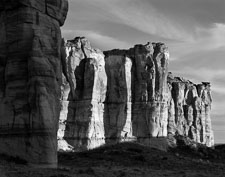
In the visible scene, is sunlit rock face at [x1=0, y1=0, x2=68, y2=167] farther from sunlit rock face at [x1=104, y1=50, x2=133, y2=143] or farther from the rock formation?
sunlit rock face at [x1=104, y1=50, x2=133, y2=143]

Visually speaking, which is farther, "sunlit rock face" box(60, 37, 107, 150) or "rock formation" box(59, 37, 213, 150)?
"rock formation" box(59, 37, 213, 150)

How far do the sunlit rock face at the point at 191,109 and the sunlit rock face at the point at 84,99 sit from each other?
27661mm

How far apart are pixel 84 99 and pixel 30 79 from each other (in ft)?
124

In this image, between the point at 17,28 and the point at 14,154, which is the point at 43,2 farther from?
the point at 14,154

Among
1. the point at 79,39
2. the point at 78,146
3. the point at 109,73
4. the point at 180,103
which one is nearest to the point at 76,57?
the point at 79,39

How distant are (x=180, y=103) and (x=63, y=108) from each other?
129ft

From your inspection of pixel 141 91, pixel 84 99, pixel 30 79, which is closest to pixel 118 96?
pixel 141 91

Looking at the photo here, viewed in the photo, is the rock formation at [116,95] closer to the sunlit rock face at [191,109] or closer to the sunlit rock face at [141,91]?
the sunlit rock face at [141,91]

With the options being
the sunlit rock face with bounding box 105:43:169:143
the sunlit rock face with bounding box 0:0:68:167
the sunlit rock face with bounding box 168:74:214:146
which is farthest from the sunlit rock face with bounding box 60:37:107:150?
the sunlit rock face with bounding box 0:0:68:167

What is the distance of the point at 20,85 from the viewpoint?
20.1 meters

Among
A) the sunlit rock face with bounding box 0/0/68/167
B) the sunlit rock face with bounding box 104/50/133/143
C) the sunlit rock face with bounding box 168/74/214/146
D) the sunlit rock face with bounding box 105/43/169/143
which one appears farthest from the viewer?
the sunlit rock face with bounding box 168/74/214/146

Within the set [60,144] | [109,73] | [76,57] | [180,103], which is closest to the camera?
[60,144]

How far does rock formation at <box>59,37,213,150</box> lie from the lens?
56562 mm

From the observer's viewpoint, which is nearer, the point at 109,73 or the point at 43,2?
the point at 43,2
